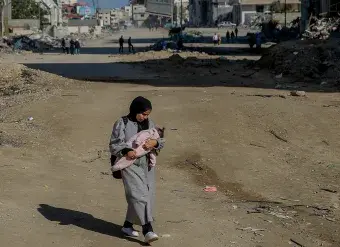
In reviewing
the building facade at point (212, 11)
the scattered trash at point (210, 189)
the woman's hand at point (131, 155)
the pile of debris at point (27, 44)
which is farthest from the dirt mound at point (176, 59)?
the building facade at point (212, 11)

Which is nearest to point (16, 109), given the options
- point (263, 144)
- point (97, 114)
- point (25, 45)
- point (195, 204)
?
point (97, 114)

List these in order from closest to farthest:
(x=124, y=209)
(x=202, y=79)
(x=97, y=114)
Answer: (x=124, y=209) → (x=97, y=114) → (x=202, y=79)

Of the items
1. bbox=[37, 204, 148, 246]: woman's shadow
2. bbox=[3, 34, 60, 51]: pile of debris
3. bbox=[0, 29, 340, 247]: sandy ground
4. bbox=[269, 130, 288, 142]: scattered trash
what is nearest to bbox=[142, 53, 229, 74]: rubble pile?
bbox=[0, 29, 340, 247]: sandy ground

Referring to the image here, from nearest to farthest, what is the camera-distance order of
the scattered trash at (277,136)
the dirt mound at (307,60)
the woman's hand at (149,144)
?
the woman's hand at (149,144), the scattered trash at (277,136), the dirt mound at (307,60)

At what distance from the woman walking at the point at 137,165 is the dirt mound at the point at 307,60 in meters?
18.9

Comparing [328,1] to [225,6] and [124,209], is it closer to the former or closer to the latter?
[124,209]

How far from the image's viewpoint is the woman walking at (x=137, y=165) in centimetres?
678

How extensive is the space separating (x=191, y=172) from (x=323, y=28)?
3257cm

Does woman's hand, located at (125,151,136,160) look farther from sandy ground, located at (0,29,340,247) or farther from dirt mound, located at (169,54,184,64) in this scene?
dirt mound, located at (169,54,184,64)

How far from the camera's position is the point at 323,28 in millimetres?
42344

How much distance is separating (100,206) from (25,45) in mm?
57413

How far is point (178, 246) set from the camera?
284 inches

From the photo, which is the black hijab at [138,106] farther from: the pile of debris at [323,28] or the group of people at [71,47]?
the group of people at [71,47]

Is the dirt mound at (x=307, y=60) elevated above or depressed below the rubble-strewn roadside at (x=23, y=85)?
above
